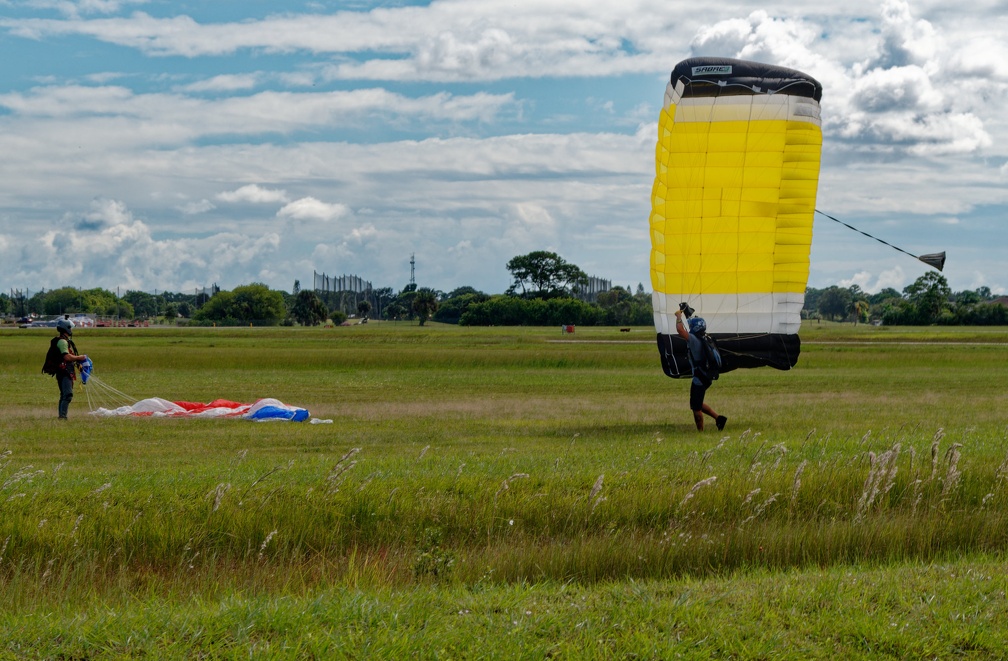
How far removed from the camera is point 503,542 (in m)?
10.4

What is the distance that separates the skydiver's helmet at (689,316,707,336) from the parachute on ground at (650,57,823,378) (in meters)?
0.67

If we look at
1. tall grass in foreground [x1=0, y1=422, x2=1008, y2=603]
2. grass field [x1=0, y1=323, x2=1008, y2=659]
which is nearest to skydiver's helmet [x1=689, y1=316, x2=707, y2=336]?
grass field [x1=0, y1=323, x2=1008, y2=659]

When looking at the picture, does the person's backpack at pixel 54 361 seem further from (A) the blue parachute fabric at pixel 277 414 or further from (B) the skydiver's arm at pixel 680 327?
(B) the skydiver's arm at pixel 680 327

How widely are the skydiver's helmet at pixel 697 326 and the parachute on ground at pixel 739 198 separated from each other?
0.67 meters

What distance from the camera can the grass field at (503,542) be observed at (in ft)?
21.5

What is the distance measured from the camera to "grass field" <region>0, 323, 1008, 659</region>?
6551mm

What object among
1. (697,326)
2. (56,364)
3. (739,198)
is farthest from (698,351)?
(56,364)

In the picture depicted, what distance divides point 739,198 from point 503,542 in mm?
11366

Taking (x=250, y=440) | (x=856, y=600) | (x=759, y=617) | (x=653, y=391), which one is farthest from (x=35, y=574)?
(x=653, y=391)

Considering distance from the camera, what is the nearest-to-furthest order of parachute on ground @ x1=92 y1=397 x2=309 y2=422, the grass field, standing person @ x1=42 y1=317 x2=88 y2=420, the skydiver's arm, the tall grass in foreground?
the grass field, the tall grass in foreground, the skydiver's arm, standing person @ x1=42 y1=317 x2=88 y2=420, parachute on ground @ x1=92 y1=397 x2=309 y2=422

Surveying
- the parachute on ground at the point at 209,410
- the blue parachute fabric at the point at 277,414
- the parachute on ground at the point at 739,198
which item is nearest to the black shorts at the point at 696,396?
the parachute on ground at the point at 739,198

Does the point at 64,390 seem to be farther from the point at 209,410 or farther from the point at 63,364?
the point at 209,410

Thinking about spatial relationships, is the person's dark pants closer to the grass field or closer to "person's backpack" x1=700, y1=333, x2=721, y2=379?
the grass field

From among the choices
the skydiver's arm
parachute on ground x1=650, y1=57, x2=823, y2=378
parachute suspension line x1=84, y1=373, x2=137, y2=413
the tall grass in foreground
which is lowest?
parachute suspension line x1=84, y1=373, x2=137, y2=413
